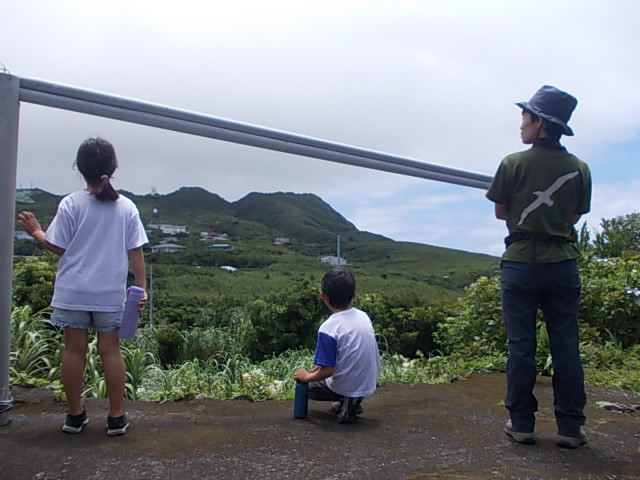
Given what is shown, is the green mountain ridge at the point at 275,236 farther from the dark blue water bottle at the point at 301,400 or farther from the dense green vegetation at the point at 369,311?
the dark blue water bottle at the point at 301,400

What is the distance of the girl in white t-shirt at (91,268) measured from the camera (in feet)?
8.02

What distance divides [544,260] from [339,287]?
0.96 m

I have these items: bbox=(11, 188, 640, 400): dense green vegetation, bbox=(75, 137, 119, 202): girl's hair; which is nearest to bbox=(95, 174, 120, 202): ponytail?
bbox=(75, 137, 119, 202): girl's hair

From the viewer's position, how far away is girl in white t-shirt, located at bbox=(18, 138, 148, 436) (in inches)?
96.2

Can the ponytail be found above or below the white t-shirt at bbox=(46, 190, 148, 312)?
above

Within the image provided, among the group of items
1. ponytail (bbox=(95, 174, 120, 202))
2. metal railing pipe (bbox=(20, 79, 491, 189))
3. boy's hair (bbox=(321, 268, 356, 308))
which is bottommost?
boy's hair (bbox=(321, 268, 356, 308))

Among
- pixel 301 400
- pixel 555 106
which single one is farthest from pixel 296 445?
pixel 555 106

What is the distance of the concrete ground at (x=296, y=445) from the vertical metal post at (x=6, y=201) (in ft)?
0.77

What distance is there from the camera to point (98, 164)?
2.54 metres

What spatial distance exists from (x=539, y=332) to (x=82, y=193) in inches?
136

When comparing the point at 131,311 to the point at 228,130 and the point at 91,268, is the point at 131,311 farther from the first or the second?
the point at 228,130

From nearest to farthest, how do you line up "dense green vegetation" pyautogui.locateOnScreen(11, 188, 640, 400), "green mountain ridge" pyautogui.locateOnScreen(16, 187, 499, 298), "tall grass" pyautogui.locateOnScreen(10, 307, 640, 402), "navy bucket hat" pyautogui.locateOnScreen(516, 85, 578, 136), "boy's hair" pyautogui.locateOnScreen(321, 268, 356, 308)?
"navy bucket hat" pyautogui.locateOnScreen(516, 85, 578, 136)
"boy's hair" pyautogui.locateOnScreen(321, 268, 356, 308)
"tall grass" pyautogui.locateOnScreen(10, 307, 640, 402)
"dense green vegetation" pyautogui.locateOnScreen(11, 188, 640, 400)
"green mountain ridge" pyautogui.locateOnScreen(16, 187, 499, 298)

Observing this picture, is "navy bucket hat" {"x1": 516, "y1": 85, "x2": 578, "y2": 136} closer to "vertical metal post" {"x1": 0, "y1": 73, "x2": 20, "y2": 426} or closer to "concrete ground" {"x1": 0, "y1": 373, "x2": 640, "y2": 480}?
"concrete ground" {"x1": 0, "y1": 373, "x2": 640, "y2": 480}

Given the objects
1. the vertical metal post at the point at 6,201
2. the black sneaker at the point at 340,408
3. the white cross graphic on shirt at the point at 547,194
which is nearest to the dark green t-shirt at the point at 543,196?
the white cross graphic on shirt at the point at 547,194
